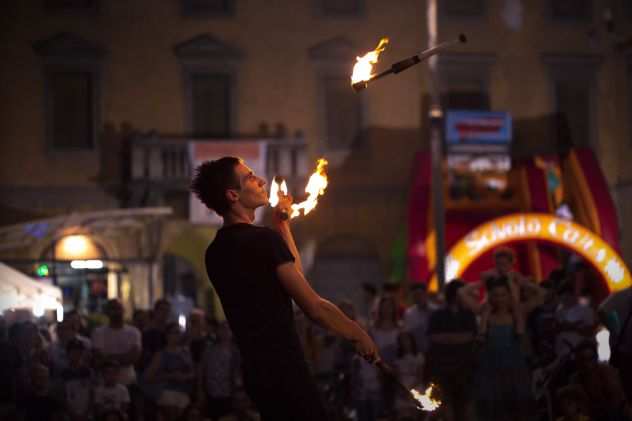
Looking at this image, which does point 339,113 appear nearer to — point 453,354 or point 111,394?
point 111,394

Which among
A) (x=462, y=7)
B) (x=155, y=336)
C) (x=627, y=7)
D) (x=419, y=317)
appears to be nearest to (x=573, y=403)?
(x=419, y=317)

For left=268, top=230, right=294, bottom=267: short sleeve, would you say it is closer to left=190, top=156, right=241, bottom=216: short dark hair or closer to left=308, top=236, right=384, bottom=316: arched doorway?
left=190, top=156, right=241, bottom=216: short dark hair

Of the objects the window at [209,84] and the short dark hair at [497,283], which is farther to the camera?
the window at [209,84]

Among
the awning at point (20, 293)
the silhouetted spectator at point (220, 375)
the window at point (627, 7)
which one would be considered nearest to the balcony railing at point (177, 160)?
the window at point (627, 7)

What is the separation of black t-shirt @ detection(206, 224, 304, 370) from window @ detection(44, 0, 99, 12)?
23361 mm

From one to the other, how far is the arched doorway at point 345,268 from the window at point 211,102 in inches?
Answer: 140

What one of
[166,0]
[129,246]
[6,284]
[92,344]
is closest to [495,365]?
[92,344]

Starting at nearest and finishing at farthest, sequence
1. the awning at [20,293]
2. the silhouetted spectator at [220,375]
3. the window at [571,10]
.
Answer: the silhouetted spectator at [220,375], the awning at [20,293], the window at [571,10]

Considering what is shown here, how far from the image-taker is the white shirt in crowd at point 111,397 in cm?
1282

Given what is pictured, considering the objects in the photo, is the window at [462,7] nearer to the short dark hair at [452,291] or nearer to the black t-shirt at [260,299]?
the short dark hair at [452,291]

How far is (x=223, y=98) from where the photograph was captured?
2878 cm

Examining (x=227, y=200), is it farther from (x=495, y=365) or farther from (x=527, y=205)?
(x=527, y=205)

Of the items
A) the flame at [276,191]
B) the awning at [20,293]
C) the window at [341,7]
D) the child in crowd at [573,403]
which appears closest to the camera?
the flame at [276,191]

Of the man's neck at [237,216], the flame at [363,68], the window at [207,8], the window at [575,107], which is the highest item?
the window at [207,8]
